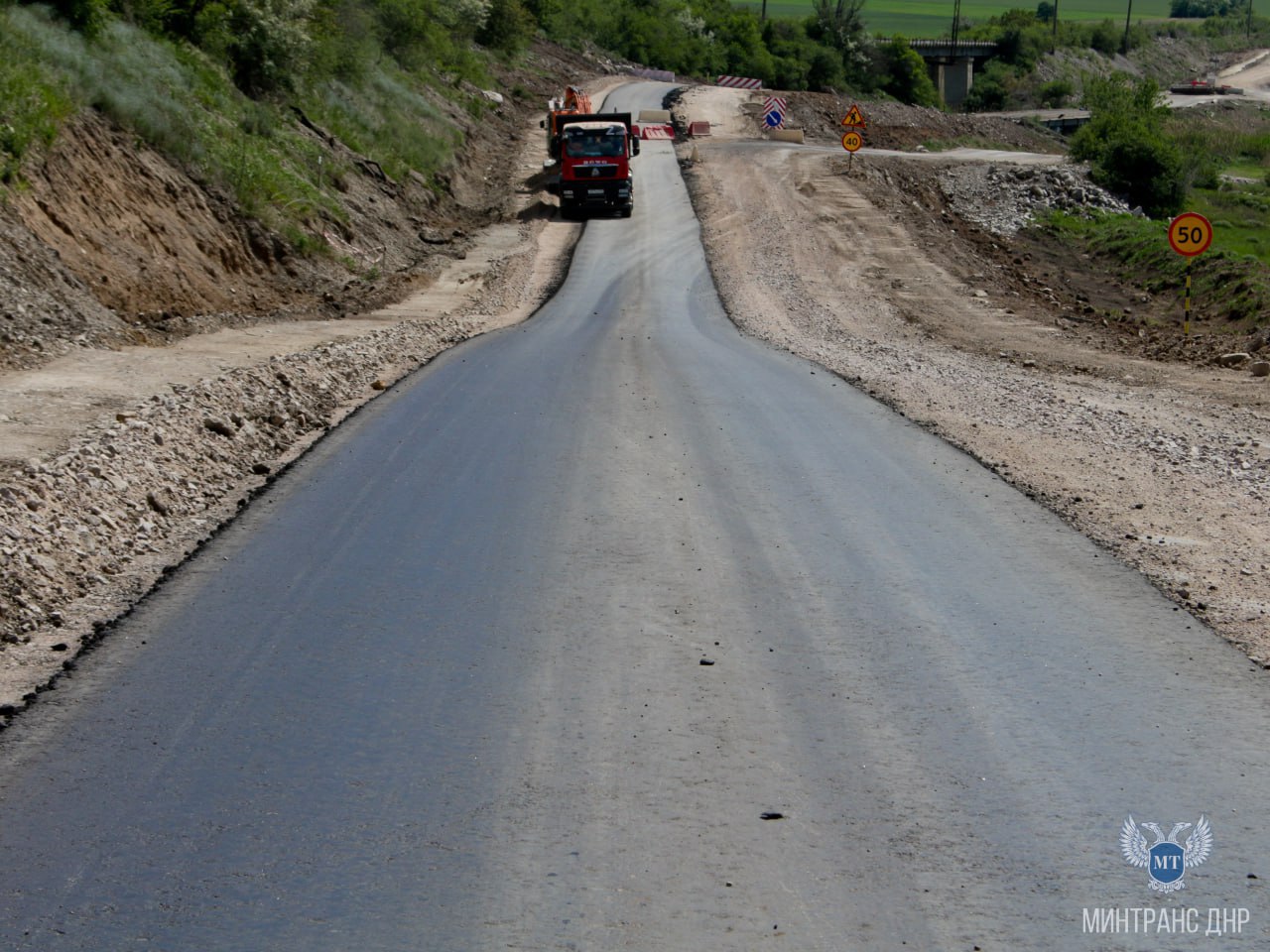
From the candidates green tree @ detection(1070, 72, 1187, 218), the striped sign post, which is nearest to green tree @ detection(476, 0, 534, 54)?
the striped sign post

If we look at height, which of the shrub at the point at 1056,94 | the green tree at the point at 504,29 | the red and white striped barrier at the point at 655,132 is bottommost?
the red and white striped barrier at the point at 655,132

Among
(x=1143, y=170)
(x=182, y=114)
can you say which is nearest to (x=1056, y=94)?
(x=1143, y=170)

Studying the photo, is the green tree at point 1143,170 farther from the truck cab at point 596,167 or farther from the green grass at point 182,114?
the green grass at point 182,114

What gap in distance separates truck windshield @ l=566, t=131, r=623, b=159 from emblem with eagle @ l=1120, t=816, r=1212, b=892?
34.5 m

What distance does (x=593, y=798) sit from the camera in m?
5.97

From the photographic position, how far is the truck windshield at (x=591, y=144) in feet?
126

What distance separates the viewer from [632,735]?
6.62m

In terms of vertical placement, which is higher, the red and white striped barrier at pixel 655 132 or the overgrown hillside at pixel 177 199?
the red and white striped barrier at pixel 655 132

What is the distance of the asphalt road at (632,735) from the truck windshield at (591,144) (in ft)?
92.4

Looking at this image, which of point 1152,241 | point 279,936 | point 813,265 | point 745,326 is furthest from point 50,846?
point 1152,241

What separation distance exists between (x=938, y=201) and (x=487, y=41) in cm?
3366

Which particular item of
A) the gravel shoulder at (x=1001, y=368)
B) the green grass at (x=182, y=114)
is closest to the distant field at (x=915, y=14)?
the gravel shoulder at (x=1001, y=368)

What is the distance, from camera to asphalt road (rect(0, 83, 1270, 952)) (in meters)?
5.12

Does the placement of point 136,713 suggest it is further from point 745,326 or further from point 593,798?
point 745,326
